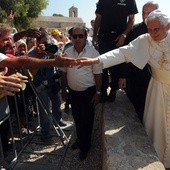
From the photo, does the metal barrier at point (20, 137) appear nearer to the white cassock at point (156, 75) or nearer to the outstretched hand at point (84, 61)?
the outstretched hand at point (84, 61)

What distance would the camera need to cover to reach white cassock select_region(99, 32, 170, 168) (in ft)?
12.8

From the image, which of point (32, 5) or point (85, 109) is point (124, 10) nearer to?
point (85, 109)

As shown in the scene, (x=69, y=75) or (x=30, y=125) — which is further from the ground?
(x=69, y=75)

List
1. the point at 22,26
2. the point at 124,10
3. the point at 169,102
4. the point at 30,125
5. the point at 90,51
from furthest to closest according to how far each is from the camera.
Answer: the point at 22,26 < the point at 30,125 < the point at 124,10 < the point at 90,51 < the point at 169,102

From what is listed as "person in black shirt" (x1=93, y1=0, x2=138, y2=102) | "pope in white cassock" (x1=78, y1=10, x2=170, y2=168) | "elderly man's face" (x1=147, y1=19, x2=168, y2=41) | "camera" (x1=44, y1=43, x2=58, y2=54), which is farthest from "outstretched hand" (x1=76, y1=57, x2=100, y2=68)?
"person in black shirt" (x1=93, y1=0, x2=138, y2=102)

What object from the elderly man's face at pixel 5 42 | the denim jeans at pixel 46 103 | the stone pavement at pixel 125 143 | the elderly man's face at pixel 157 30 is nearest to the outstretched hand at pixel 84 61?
the elderly man's face at pixel 157 30

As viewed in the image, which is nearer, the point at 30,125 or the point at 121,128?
the point at 121,128

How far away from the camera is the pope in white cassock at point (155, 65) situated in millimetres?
3832

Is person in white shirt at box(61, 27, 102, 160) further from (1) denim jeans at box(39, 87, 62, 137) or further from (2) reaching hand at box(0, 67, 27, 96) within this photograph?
(2) reaching hand at box(0, 67, 27, 96)

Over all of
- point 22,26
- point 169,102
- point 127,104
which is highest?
point 169,102

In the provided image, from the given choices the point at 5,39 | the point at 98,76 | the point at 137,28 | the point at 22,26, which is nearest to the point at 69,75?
the point at 98,76

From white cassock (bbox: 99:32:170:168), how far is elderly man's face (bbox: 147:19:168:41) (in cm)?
12

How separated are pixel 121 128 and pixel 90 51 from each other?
1174 mm

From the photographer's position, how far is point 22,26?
45.7m
